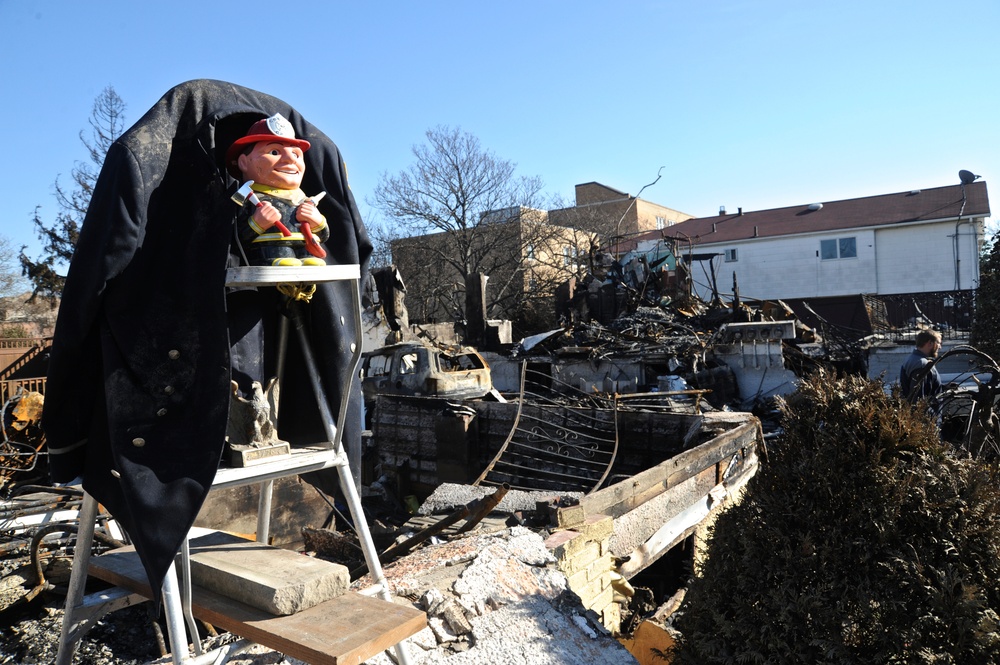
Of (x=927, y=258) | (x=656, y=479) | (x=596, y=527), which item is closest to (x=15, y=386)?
(x=656, y=479)

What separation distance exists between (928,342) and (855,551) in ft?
19.9

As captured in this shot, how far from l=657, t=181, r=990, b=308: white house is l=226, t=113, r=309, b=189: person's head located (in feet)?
104

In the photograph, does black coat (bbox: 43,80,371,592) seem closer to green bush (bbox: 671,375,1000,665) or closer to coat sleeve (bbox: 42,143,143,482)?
coat sleeve (bbox: 42,143,143,482)

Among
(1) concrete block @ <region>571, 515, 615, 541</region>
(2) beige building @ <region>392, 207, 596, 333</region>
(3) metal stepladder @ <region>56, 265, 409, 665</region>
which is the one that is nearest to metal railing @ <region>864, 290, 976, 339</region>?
(2) beige building @ <region>392, 207, 596, 333</region>

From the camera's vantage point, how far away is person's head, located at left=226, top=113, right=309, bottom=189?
215 centimetres

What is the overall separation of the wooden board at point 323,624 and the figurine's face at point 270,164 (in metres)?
1.26

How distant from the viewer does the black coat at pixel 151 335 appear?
1909mm

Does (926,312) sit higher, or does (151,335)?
(151,335)

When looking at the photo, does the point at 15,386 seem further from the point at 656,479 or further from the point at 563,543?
the point at 563,543

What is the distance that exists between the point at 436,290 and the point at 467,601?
3054cm

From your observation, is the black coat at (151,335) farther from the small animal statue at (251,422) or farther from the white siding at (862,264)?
the white siding at (862,264)

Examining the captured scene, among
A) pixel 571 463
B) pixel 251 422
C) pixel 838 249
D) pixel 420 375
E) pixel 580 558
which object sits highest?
pixel 838 249

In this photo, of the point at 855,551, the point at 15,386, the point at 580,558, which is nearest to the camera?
the point at 855,551

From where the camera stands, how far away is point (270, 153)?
216 centimetres
